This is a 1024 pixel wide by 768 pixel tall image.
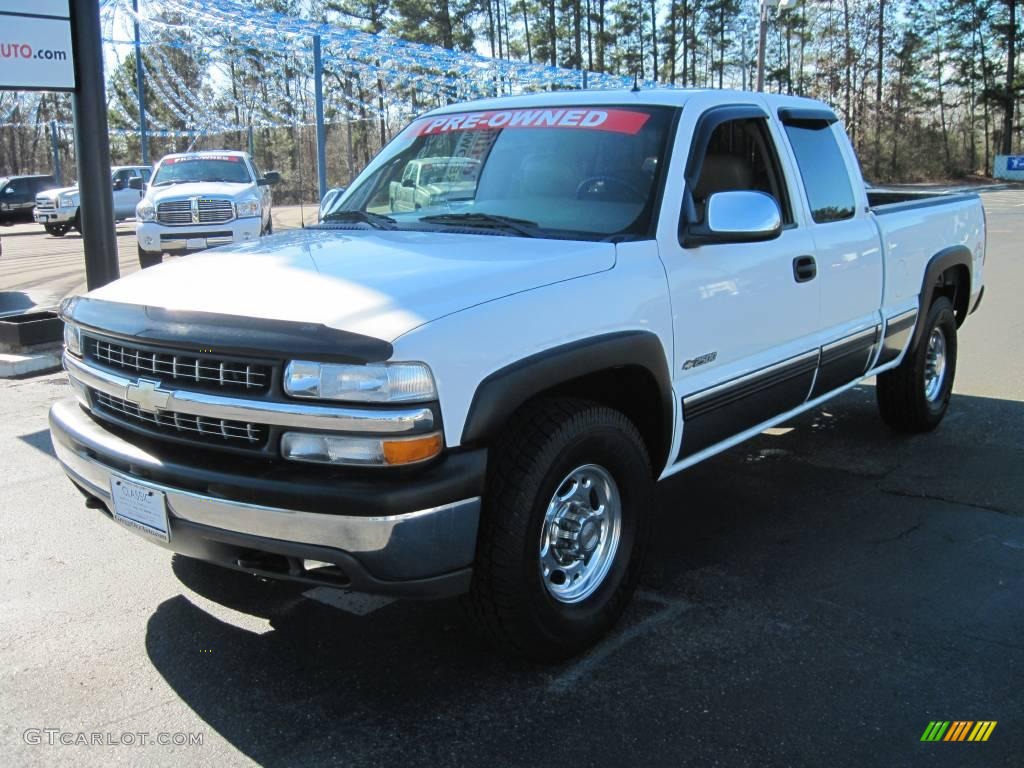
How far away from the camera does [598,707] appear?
116 inches

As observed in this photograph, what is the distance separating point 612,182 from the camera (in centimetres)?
377

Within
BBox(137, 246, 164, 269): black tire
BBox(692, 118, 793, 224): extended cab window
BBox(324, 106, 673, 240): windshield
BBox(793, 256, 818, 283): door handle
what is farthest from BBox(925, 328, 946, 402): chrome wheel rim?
BBox(137, 246, 164, 269): black tire

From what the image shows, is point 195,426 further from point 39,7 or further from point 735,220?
point 39,7

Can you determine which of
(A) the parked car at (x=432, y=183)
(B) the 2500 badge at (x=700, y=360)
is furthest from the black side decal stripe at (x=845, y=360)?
Answer: (A) the parked car at (x=432, y=183)

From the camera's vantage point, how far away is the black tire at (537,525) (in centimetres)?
287

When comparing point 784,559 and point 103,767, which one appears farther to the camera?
point 784,559

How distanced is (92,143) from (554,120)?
→ 575 cm

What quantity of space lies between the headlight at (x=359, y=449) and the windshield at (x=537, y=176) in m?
1.26

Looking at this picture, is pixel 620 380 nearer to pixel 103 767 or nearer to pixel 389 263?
pixel 389 263

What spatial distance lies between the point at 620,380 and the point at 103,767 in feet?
6.79

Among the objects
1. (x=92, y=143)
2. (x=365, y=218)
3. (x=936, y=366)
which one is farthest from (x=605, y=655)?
(x=92, y=143)

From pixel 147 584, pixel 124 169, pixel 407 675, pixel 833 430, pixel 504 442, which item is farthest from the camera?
pixel 124 169

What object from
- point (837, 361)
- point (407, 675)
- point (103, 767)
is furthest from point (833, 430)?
point (103, 767)

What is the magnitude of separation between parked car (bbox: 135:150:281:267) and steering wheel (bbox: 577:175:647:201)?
37.1ft
